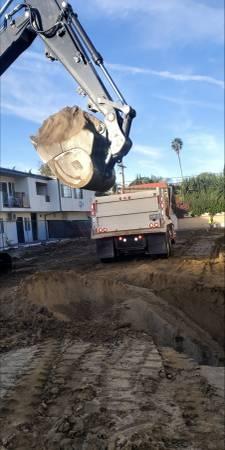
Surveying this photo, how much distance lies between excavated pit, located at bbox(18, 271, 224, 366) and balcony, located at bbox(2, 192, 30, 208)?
27.9 m

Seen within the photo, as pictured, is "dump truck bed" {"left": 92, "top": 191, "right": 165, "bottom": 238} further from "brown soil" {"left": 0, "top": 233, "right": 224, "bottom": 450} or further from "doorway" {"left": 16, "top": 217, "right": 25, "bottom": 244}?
"doorway" {"left": 16, "top": 217, "right": 25, "bottom": 244}

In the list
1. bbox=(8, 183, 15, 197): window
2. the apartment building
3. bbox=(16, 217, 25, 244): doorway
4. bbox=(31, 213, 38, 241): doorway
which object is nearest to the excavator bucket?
the apartment building

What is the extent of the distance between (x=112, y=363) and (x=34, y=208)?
39.3 metres

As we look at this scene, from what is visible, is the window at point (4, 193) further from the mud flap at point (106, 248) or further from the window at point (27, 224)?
→ the mud flap at point (106, 248)

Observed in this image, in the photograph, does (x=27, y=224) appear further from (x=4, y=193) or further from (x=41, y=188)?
(x=41, y=188)

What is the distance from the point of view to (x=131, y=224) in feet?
59.3

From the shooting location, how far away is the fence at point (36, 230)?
37919 millimetres

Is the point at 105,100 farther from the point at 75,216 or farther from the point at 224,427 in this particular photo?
the point at 75,216

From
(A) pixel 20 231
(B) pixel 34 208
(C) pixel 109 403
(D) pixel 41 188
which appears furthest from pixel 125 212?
(D) pixel 41 188

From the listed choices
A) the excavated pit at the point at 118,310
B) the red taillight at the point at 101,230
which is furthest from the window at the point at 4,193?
the excavated pit at the point at 118,310

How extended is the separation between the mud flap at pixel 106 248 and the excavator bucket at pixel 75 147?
39.9 feet

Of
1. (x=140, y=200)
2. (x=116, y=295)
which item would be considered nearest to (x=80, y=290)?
(x=116, y=295)

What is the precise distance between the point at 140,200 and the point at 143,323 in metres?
7.96

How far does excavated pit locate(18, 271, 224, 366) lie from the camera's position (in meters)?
10.3
